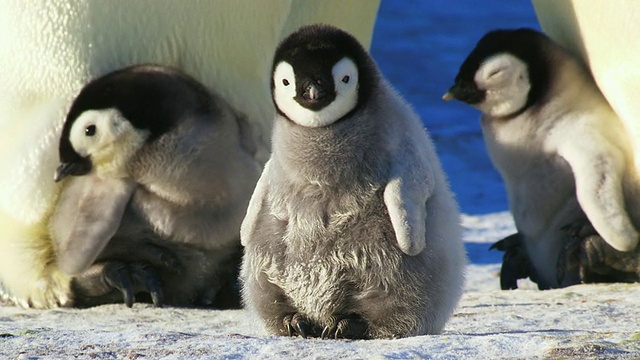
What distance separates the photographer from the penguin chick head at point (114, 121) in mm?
3293

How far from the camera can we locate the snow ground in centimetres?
226

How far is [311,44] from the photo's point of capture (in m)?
2.44

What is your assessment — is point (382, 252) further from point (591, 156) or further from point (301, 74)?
point (591, 156)

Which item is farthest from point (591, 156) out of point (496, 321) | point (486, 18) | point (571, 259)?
point (486, 18)

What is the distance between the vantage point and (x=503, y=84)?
373 centimetres

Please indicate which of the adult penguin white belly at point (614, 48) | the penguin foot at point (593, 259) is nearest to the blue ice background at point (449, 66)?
the penguin foot at point (593, 259)

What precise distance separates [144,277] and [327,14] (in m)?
0.86

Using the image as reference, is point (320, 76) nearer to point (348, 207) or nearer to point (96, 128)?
point (348, 207)

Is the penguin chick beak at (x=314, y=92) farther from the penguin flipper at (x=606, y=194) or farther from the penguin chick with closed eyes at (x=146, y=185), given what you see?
the penguin flipper at (x=606, y=194)

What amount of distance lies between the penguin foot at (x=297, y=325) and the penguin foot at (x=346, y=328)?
0.04 m

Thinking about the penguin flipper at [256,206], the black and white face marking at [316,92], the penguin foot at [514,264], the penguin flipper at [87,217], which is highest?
the black and white face marking at [316,92]

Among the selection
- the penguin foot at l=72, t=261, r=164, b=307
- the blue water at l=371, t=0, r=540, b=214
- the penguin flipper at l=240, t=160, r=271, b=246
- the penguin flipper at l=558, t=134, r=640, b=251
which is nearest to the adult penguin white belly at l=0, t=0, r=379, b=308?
the penguin foot at l=72, t=261, r=164, b=307

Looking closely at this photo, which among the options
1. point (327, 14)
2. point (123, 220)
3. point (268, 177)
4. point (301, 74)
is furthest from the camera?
point (327, 14)

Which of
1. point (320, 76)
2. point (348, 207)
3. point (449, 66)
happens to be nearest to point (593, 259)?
point (348, 207)
